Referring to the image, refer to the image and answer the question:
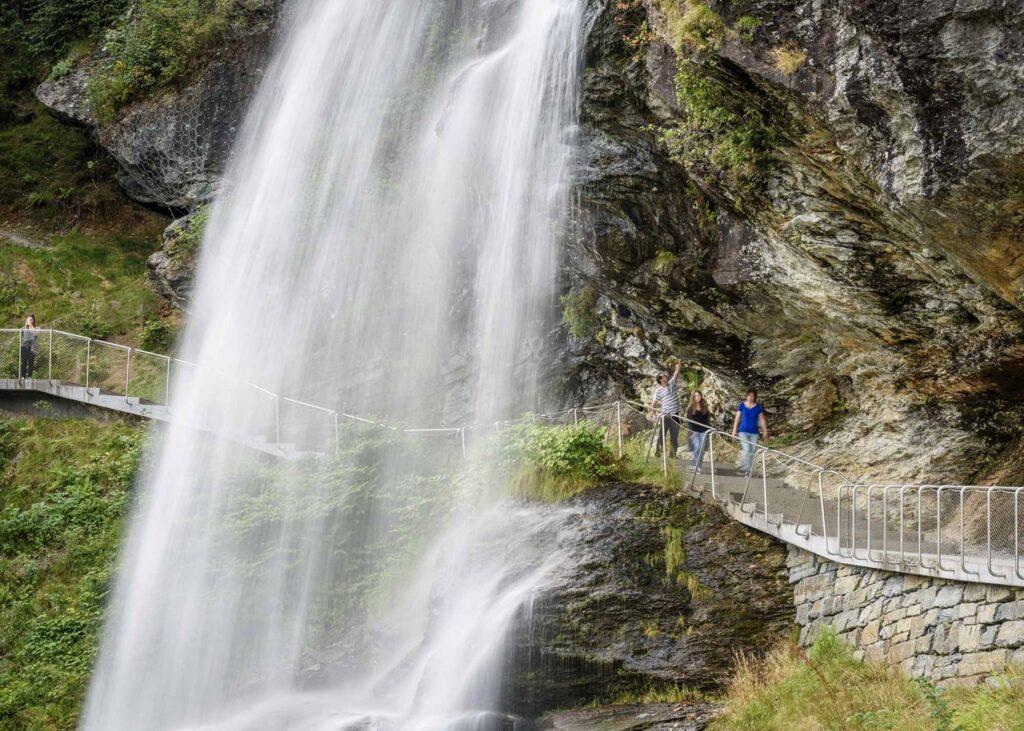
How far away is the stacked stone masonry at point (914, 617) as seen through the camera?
32.7 feet

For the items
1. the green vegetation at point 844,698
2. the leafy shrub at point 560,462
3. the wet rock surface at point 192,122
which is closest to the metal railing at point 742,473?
the leafy shrub at point 560,462

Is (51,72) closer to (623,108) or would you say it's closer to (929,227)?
(623,108)

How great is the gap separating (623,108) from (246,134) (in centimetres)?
1107

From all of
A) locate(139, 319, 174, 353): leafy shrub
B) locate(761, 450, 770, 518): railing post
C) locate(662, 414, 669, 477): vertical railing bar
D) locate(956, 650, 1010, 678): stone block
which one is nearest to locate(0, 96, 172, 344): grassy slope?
locate(139, 319, 174, 353): leafy shrub

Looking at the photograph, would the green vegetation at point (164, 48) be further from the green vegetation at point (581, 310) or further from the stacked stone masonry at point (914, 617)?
the stacked stone masonry at point (914, 617)

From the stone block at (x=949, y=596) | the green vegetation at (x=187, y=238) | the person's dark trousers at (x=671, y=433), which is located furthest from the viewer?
the green vegetation at (x=187, y=238)

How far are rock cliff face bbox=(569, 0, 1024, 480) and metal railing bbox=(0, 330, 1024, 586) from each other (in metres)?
1.27

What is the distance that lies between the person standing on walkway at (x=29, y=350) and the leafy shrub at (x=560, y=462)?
10.7 meters

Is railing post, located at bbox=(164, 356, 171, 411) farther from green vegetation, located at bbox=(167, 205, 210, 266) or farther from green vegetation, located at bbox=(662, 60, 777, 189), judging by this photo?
green vegetation, located at bbox=(662, 60, 777, 189)

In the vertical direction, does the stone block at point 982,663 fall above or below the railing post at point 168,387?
below

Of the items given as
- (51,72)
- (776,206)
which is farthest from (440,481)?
(51,72)

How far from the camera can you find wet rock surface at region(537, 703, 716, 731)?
11820 mm

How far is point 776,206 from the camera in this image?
43.0 ft

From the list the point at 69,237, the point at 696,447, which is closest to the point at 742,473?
the point at 696,447
